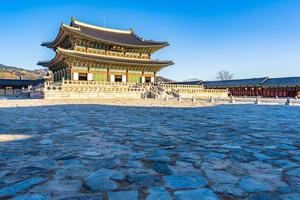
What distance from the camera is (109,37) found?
40.5 m

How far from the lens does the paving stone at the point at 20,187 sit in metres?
2.68

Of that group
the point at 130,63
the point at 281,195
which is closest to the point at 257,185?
the point at 281,195

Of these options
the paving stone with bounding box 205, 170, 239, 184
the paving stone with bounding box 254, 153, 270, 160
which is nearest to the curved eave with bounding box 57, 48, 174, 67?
the paving stone with bounding box 254, 153, 270, 160

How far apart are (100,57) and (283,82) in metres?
33.3

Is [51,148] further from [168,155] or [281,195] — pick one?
[281,195]

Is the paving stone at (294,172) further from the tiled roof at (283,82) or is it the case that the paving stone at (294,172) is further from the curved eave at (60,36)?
the tiled roof at (283,82)

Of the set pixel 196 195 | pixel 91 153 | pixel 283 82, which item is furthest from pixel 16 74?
pixel 196 195

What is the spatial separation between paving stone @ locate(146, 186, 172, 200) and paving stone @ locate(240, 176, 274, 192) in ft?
3.10

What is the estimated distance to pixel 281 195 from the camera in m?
2.65

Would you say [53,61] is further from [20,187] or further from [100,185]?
[100,185]

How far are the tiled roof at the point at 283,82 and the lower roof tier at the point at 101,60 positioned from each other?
20417mm

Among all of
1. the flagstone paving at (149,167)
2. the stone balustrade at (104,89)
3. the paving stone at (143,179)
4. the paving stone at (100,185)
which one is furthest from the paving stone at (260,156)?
the stone balustrade at (104,89)

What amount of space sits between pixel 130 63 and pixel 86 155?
→ 105 ft

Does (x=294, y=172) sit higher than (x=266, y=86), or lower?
lower
